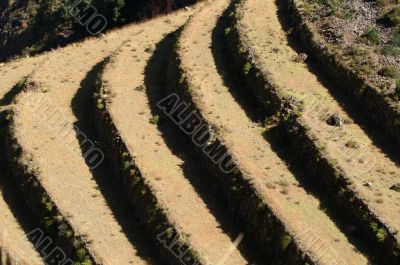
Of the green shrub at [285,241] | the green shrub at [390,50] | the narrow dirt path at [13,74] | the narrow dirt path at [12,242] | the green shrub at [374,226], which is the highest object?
the green shrub at [390,50]

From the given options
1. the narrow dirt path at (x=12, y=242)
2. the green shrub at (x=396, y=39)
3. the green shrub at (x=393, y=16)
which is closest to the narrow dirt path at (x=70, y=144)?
the narrow dirt path at (x=12, y=242)

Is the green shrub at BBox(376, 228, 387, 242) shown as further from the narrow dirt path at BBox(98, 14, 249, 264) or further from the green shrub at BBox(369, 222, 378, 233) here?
the narrow dirt path at BBox(98, 14, 249, 264)

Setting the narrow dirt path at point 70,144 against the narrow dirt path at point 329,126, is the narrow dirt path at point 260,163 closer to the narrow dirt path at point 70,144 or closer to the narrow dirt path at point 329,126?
the narrow dirt path at point 329,126

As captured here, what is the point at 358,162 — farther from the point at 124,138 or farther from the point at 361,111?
the point at 124,138

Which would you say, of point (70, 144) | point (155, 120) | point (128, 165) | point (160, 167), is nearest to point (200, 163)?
point (160, 167)

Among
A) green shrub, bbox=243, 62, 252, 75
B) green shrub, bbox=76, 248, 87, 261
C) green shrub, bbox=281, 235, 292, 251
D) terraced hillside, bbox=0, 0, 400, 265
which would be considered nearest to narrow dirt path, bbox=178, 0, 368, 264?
terraced hillside, bbox=0, 0, 400, 265
